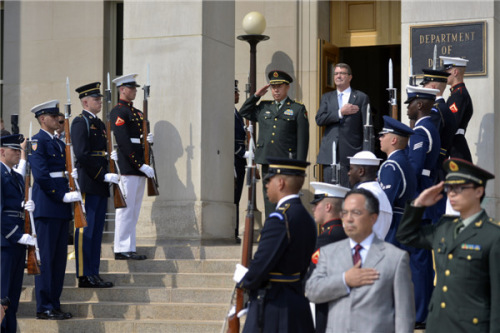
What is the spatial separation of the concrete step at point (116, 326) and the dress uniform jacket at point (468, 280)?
4178 mm

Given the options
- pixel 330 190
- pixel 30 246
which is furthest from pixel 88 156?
pixel 330 190

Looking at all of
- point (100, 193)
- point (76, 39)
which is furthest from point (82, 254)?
point (76, 39)

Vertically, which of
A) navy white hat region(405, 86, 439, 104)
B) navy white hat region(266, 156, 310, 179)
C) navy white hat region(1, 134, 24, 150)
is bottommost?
navy white hat region(266, 156, 310, 179)

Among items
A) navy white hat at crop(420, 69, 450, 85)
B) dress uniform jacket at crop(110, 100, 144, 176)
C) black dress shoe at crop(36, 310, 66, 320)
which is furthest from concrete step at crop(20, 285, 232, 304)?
navy white hat at crop(420, 69, 450, 85)

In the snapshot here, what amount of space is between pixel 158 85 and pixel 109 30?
4503 millimetres

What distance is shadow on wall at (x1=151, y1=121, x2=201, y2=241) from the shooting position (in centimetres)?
1191

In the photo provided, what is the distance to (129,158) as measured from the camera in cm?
1139

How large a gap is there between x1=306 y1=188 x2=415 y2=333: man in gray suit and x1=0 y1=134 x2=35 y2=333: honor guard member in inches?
174

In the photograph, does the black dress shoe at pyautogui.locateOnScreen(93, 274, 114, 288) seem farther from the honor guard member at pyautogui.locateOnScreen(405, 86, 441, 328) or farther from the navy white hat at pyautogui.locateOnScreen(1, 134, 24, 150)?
the honor guard member at pyautogui.locateOnScreen(405, 86, 441, 328)

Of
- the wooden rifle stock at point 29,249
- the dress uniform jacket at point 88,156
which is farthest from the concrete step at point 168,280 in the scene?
the wooden rifle stock at point 29,249

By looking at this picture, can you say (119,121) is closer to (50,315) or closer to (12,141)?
(12,141)

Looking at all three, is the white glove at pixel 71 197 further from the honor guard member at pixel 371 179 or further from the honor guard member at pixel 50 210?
the honor guard member at pixel 371 179

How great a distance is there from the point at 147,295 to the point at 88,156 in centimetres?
180

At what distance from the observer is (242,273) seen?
6746 mm
